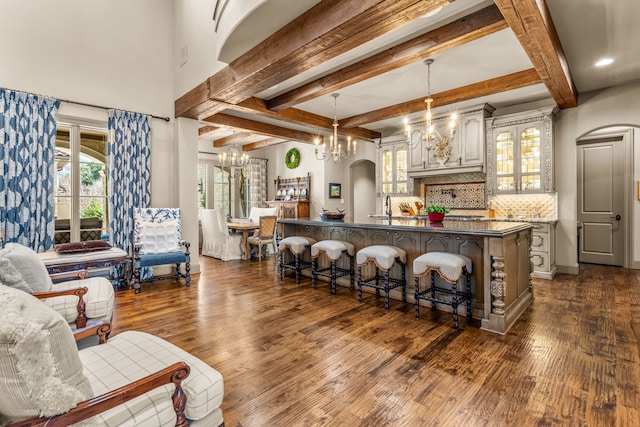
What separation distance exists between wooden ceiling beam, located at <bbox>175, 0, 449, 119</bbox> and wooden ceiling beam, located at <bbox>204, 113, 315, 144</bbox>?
5.18 ft

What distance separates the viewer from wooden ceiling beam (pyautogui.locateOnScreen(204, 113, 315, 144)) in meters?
5.96

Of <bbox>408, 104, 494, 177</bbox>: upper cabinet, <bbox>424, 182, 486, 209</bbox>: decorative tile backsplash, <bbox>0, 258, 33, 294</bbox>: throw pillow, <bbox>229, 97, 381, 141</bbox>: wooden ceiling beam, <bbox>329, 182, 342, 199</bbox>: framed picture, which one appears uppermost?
<bbox>229, 97, 381, 141</bbox>: wooden ceiling beam

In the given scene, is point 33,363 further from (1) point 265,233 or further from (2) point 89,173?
(1) point 265,233

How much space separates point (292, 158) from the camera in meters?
9.31

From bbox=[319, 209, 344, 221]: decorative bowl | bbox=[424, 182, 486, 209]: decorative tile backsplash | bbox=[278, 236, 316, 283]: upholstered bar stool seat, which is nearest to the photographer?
bbox=[278, 236, 316, 283]: upholstered bar stool seat

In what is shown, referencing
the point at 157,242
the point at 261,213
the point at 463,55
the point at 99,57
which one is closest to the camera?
the point at 463,55

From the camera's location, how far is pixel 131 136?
477 cm

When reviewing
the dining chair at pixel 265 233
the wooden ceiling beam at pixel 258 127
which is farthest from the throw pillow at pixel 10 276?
the dining chair at pixel 265 233

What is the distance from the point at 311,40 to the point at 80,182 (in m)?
4.04

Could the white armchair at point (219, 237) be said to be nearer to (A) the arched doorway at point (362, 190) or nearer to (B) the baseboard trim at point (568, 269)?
(A) the arched doorway at point (362, 190)

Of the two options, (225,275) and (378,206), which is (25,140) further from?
(378,206)

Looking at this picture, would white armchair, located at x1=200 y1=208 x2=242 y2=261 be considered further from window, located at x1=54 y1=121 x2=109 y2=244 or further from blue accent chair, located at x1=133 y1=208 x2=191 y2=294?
window, located at x1=54 y1=121 x2=109 y2=244

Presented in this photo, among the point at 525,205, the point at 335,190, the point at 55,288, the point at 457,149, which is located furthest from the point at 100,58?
the point at 525,205

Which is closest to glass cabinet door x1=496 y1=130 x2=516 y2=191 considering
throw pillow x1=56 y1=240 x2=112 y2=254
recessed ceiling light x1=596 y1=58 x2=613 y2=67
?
recessed ceiling light x1=596 y1=58 x2=613 y2=67
